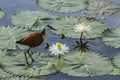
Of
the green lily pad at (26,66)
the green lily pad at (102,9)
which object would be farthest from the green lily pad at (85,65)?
the green lily pad at (102,9)

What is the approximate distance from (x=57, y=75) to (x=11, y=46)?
0.64m

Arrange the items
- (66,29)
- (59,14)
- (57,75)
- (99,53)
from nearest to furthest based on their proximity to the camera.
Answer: (57,75) → (99,53) → (66,29) → (59,14)

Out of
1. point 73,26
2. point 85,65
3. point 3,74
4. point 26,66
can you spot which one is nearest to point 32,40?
point 26,66

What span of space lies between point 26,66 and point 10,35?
578 millimetres

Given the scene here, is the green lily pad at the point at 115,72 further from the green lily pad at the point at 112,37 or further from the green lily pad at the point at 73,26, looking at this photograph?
the green lily pad at the point at 73,26

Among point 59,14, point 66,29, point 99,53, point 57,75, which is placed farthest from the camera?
point 59,14

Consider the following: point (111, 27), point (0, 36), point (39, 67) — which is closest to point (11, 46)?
point (0, 36)

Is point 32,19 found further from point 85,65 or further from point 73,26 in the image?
point 85,65

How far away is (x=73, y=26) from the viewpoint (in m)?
3.98

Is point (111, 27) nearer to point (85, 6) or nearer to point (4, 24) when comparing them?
point (85, 6)

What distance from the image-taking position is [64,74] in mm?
3299

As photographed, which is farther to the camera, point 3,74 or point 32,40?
point 32,40

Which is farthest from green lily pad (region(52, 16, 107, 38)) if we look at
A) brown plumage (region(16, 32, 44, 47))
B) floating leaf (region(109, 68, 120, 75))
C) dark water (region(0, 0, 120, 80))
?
floating leaf (region(109, 68, 120, 75))

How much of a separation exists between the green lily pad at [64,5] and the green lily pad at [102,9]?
10 cm
